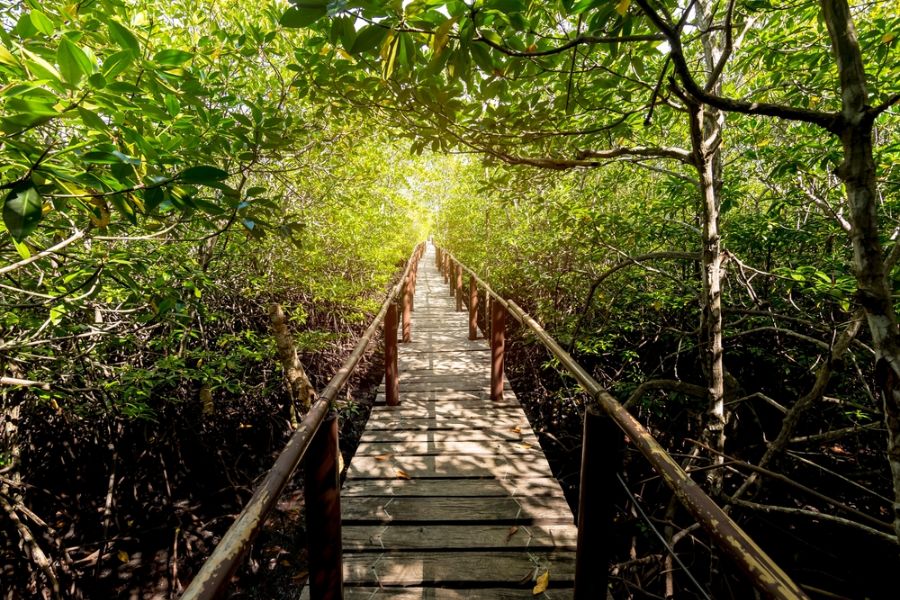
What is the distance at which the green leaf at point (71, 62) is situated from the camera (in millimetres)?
866

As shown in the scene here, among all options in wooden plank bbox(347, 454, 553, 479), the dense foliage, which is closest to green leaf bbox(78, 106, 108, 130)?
the dense foliage

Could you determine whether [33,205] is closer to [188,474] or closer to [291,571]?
[291,571]

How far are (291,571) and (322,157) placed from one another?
4.75 meters

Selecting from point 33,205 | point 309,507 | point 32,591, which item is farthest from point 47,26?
point 32,591

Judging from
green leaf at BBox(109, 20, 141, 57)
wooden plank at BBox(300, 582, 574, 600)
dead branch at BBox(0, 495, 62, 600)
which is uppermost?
green leaf at BBox(109, 20, 141, 57)

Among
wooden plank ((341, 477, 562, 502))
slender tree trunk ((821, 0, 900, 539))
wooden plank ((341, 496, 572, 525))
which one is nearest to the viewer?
slender tree trunk ((821, 0, 900, 539))

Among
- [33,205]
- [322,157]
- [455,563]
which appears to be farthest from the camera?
[322,157]

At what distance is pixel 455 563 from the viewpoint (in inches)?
82.3

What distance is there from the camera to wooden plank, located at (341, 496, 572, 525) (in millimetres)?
2396

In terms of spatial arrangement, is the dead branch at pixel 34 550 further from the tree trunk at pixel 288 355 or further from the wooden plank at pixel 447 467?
the wooden plank at pixel 447 467

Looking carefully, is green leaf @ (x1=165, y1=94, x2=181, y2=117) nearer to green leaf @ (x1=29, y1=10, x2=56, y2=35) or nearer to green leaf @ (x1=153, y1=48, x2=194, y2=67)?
green leaf @ (x1=153, y1=48, x2=194, y2=67)

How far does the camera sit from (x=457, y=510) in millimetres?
2480

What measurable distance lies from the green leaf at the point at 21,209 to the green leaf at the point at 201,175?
11.2 inches

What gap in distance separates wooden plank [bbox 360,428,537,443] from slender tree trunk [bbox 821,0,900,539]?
2.40 m
